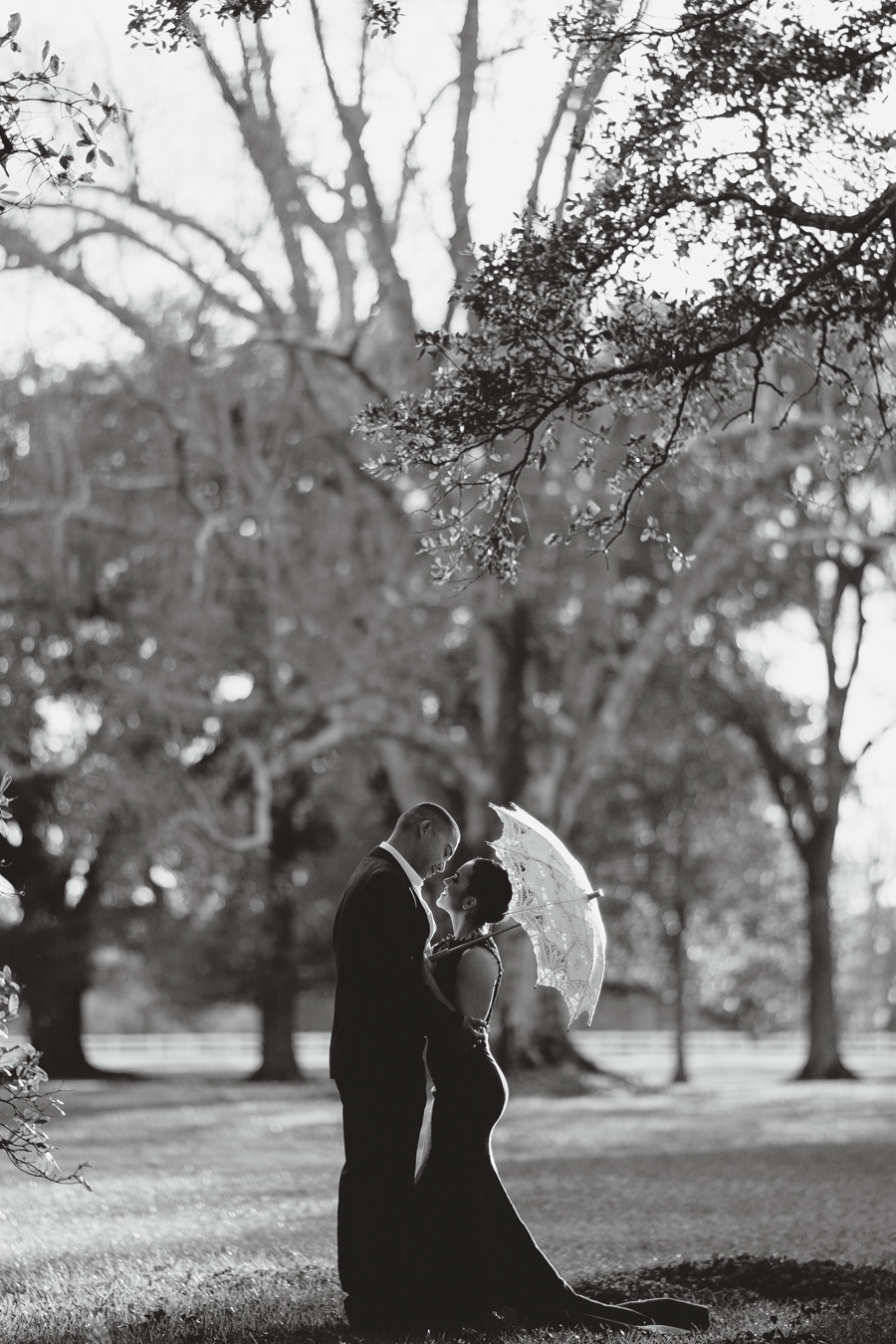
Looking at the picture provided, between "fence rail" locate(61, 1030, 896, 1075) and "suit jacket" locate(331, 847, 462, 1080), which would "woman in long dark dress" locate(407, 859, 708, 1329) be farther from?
"fence rail" locate(61, 1030, 896, 1075)

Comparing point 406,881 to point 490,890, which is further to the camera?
point 490,890

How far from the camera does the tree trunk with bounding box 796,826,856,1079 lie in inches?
1284

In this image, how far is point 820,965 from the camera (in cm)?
3256

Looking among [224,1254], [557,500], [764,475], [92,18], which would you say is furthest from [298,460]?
[224,1254]

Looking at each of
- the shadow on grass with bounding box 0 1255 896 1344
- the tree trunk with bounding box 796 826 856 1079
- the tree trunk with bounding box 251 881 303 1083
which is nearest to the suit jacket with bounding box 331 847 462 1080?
the shadow on grass with bounding box 0 1255 896 1344

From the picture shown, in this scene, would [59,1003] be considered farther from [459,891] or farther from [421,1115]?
[459,891]

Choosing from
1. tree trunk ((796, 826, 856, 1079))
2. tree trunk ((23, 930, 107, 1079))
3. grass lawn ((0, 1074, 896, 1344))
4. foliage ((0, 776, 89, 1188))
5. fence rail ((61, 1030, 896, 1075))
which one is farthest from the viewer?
fence rail ((61, 1030, 896, 1075))

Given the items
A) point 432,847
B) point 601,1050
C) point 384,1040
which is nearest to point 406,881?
point 432,847

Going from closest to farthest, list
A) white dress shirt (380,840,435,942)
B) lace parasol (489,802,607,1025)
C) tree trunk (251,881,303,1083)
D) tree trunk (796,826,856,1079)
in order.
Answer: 1. white dress shirt (380,840,435,942)
2. lace parasol (489,802,607,1025)
3. tree trunk (796,826,856,1079)
4. tree trunk (251,881,303,1083)

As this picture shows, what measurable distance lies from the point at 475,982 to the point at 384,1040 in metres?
0.45

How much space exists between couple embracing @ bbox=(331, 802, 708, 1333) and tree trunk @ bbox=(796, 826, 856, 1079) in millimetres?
26080

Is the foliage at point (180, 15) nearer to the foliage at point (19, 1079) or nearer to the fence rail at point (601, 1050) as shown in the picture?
the foliage at point (19, 1079)

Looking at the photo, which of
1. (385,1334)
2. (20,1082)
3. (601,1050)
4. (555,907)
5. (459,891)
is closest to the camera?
(20,1082)

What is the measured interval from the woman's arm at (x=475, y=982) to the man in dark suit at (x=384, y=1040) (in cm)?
7
